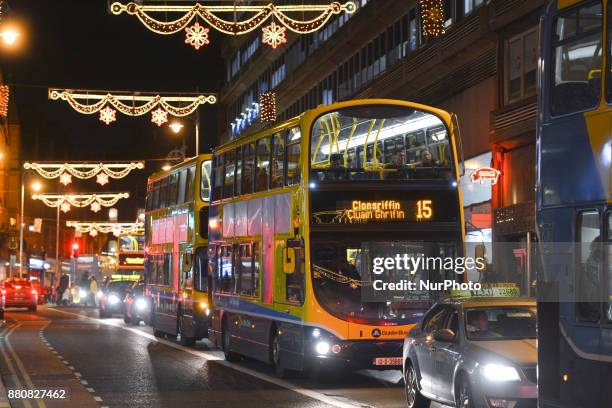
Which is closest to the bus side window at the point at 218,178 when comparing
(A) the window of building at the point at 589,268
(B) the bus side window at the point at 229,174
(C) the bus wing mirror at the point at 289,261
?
(B) the bus side window at the point at 229,174

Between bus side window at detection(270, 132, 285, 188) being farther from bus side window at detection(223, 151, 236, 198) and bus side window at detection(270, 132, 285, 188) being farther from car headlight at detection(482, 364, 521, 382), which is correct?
car headlight at detection(482, 364, 521, 382)

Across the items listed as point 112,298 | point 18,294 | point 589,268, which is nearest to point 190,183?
point 589,268

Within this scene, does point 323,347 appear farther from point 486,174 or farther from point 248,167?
point 486,174

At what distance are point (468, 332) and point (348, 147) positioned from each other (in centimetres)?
641

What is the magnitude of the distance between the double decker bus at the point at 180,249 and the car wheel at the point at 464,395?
618 inches

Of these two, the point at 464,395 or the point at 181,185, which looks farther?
the point at 181,185

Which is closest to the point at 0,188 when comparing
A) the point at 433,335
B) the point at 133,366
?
the point at 133,366

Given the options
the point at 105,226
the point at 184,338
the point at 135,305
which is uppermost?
the point at 105,226

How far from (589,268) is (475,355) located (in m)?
3.43

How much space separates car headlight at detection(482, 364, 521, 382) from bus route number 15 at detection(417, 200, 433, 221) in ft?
22.3

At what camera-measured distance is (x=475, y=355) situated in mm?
13961

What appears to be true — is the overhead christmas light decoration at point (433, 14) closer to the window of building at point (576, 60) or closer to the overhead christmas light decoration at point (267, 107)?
the overhead christmas light decoration at point (267, 107)

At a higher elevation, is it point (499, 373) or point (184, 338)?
point (499, 373)

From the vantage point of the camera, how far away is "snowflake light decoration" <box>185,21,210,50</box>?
28953 mm
